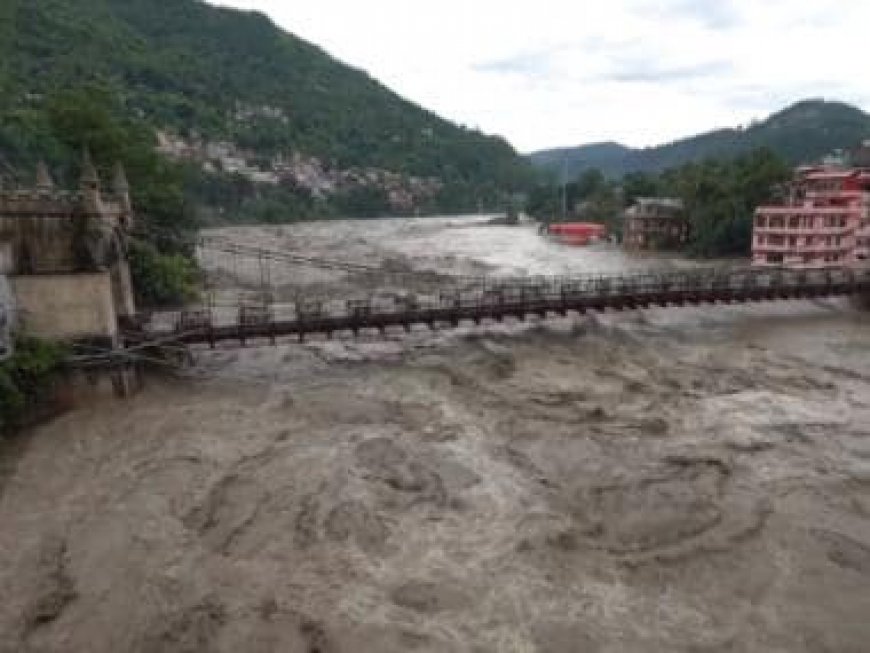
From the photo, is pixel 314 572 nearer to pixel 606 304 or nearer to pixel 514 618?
pixel 514 618

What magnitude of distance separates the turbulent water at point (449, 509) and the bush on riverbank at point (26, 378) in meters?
0.93

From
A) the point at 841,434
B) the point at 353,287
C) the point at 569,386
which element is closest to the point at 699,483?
the point at 841,434

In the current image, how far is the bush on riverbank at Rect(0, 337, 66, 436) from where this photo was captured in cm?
2025

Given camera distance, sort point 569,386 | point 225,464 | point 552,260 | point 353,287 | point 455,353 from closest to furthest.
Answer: point 225,464
point 569,386
point 455,353
point 353,287
point 552,260

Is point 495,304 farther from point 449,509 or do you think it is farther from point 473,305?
point 449,509

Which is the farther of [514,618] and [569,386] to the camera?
[569,386]

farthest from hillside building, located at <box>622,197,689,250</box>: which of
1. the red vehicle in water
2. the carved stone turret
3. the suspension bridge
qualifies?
the carved stone turret

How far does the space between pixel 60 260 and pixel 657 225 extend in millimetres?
66743

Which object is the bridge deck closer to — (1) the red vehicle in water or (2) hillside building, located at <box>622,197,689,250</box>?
(2) hillside building, located at <box>622,197,689,250</box>

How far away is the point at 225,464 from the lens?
19.1m

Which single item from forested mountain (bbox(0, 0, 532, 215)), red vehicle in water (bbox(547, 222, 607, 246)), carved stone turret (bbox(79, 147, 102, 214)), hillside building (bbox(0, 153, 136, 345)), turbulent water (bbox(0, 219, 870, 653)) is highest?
forested mountain (bbox(0, 0, 532, 215))

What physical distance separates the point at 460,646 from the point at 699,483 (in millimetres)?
8863

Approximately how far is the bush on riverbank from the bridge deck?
3.85 metres

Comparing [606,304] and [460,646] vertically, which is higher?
[606,304]
